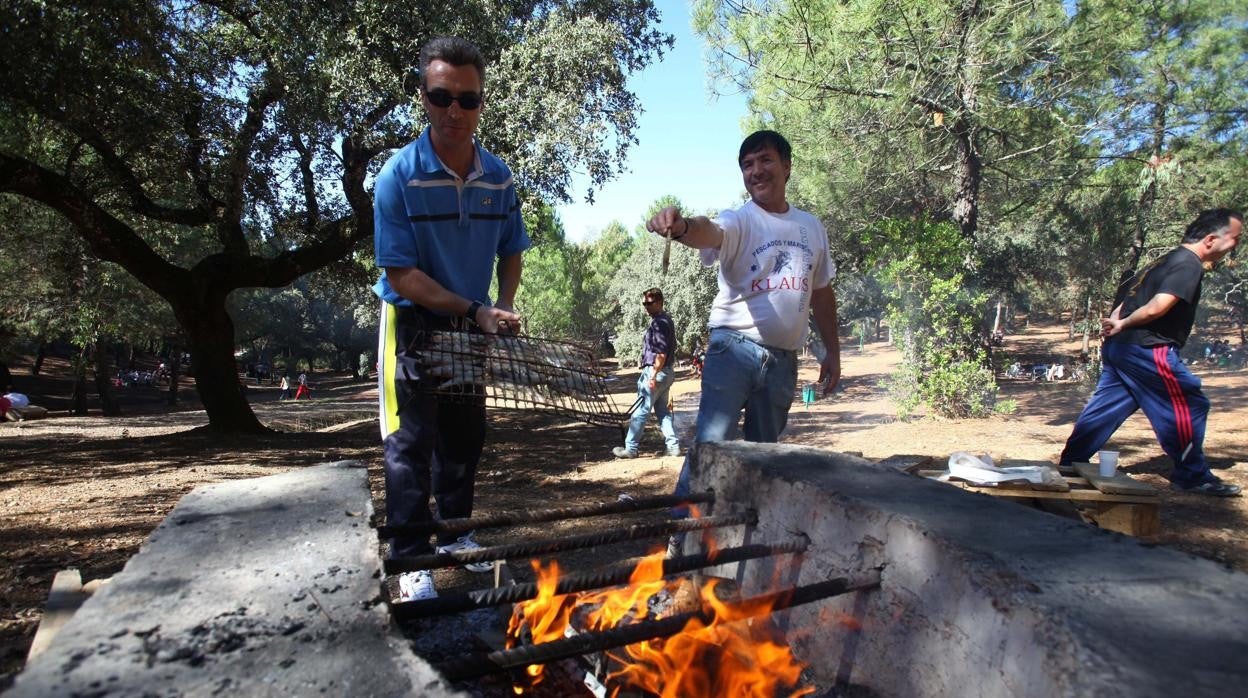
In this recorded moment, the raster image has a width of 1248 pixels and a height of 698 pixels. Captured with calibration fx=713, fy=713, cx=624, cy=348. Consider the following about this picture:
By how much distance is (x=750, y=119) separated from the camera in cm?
1333

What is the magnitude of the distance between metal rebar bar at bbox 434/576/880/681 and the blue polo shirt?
1668 millimetres

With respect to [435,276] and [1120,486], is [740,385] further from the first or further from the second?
[1120,486]

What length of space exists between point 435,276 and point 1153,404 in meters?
5.18

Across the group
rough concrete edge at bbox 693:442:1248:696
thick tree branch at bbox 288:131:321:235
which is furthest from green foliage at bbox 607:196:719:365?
rough concrete edge at bbox 693:442:1248:696

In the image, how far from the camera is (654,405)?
8.53m

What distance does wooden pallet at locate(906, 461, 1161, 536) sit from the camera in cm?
381

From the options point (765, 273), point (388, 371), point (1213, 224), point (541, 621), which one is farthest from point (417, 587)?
point (1213, 224)

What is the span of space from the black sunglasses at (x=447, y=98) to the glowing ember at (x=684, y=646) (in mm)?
1826

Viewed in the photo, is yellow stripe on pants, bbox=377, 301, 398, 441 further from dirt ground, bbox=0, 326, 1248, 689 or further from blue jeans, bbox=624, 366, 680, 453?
blue jeans, bbox=624, 366, 680, 453

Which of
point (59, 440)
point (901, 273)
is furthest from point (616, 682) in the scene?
point (59, 440)

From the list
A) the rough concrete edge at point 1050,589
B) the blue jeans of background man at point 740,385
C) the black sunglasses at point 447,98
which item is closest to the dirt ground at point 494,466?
the blue jeans of background man at point 740,385

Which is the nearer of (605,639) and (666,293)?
(605,639)

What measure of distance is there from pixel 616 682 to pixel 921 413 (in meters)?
10.0

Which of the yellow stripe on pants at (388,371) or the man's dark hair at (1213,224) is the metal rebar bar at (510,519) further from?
the man's dark hair at (1213,224)
